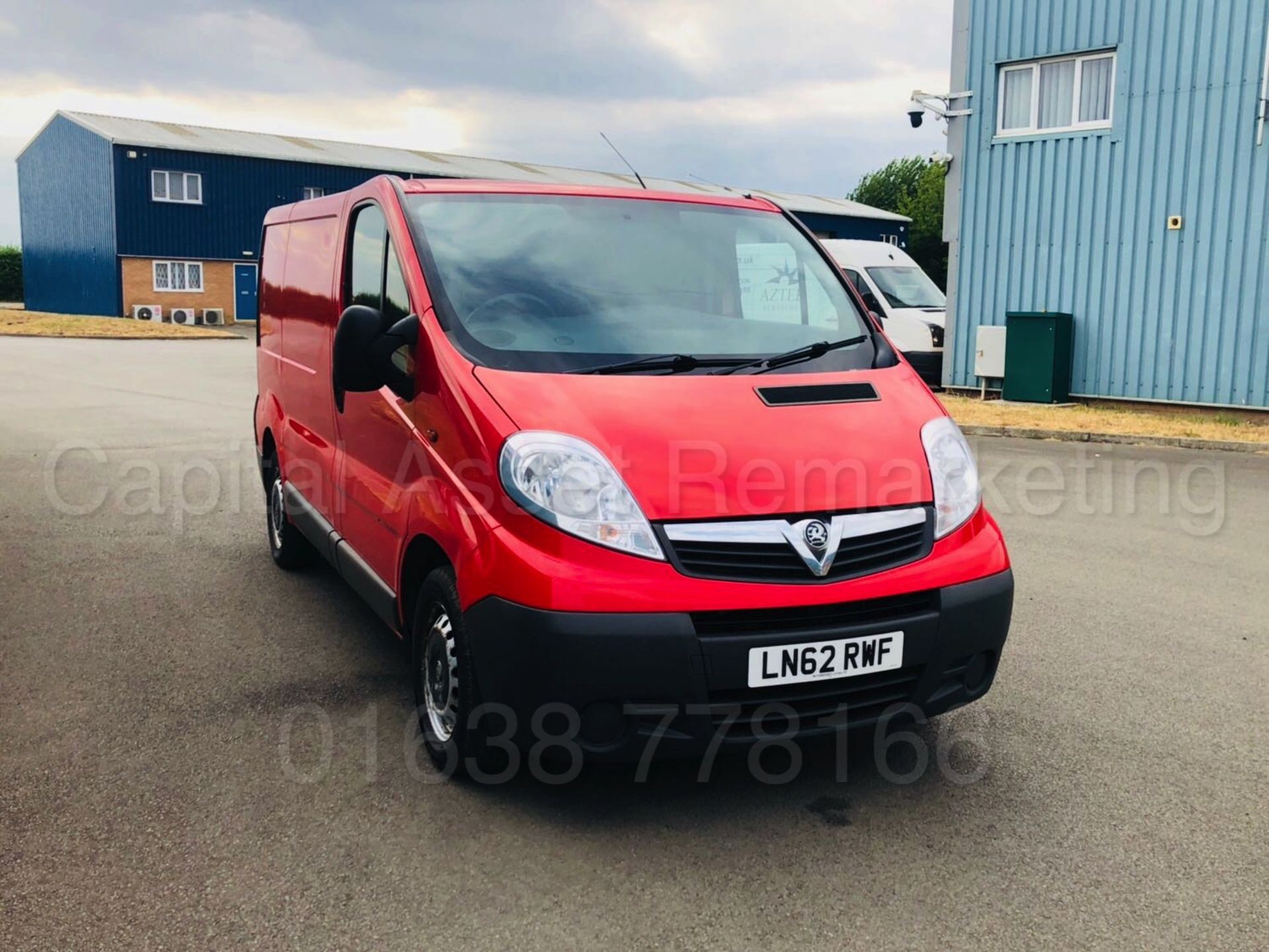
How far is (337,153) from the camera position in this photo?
48.0 meters

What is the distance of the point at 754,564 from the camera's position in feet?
10.6

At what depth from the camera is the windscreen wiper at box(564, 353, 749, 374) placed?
3762 millimetres

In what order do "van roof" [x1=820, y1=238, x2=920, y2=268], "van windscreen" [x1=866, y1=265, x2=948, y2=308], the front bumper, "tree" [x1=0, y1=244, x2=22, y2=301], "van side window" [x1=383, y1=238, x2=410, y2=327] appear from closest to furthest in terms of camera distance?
the front bumper, "van side window" [x1=383, y1=238, x2=410, y2=327], "van roof" [x1=820, y1=238, x2=920, y2=268], "van windscreen" [x1=866, y1=265, x2=948, y2=308], "tree" [x1=0, y1=244, x2=22, y2=301]

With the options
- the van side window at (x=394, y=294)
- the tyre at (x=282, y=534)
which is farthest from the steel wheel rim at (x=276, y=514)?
the van side window at (x=394, y=294)

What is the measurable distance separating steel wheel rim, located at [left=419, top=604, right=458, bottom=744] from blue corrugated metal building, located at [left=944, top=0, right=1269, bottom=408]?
13.3 m

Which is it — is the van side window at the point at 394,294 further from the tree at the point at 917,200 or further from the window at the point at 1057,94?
the tree at the point at 917,200

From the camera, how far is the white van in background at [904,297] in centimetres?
1773

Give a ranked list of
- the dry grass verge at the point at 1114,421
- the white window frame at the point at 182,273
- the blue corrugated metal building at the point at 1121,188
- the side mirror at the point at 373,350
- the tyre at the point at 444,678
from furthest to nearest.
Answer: the white window frame at the point at 182,273 → the blue corrugated metal building at the point at 1121,188 → the dry grass verge at the point at 1114,421 → the side mirror at the point at 373,350 → the tyre at the point at 444,678

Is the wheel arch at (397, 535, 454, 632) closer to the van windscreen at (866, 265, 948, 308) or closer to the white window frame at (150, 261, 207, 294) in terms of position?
the van windscreen at (866, 265, 948, 308)

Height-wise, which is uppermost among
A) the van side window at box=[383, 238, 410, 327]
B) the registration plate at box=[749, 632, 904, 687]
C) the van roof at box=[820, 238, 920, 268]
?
the van roof at box=[820, 238, 920, 268]

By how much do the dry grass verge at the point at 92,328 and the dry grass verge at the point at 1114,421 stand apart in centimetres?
2409

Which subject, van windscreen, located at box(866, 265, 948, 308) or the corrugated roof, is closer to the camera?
van windscreen, located at box(866, 265, 948, 308)

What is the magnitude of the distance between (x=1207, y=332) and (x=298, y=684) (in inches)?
520

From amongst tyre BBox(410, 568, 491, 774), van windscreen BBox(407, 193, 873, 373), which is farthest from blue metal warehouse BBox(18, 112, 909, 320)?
tyre BBox(410, 568, 491, 774)
